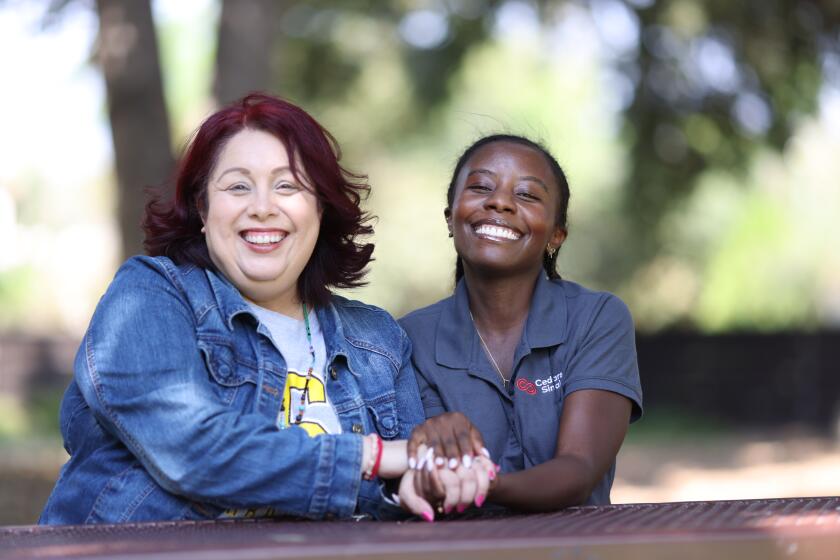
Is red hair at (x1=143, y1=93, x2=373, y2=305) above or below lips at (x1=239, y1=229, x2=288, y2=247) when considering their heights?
above

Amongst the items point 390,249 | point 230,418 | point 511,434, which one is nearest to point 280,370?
point 230,418

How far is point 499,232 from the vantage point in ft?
10.2

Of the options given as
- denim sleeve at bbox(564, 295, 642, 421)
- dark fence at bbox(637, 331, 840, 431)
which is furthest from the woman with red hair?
dark fence at bbox(637, 331, 840, 431)

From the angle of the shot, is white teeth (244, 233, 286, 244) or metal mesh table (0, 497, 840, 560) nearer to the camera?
metal mesh table (0, 497, 840, 560)

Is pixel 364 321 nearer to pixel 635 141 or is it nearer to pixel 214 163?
pixel 214 163

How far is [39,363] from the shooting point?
17.8 meters

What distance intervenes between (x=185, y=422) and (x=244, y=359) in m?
0.33

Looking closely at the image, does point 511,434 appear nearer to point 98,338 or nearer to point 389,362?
point 389,362

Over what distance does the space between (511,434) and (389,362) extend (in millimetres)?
397

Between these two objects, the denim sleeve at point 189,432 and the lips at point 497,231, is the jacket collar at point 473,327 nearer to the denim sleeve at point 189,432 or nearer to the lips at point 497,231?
the lips at point 497,231

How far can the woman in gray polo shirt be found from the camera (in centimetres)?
282

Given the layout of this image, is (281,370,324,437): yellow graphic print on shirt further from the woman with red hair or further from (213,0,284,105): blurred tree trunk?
(213,0,284,105): blurred tree trunk

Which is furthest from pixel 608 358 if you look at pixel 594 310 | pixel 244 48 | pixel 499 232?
pixel 244 48

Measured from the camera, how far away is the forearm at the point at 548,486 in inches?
99.7
